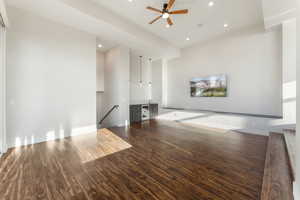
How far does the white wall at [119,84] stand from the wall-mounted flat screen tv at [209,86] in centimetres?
352

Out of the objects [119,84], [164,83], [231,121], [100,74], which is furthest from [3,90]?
[231,121]

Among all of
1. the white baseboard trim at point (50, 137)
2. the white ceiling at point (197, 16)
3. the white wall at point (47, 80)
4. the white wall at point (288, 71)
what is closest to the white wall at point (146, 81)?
the white ceiling at point (197, 16)

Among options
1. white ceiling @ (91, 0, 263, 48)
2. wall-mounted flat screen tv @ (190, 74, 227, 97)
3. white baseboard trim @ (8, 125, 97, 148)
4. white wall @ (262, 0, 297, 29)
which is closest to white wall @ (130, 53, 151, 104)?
white ceiling @ (91, 0, 263, 48)

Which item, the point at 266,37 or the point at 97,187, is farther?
the point at 266,37

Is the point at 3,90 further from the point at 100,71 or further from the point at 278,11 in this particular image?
the point at 278,11

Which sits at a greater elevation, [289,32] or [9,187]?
[289,32]

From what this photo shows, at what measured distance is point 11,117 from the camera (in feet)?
10.8

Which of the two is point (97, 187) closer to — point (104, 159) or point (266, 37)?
point (104, 159)

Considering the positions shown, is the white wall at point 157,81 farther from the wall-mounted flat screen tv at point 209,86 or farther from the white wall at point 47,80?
the white wall at point 47,80

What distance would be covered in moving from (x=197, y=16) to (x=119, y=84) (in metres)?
4.10

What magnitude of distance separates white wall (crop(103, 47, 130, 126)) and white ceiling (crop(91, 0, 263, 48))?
67.1 inches

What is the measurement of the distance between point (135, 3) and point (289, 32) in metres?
4.99

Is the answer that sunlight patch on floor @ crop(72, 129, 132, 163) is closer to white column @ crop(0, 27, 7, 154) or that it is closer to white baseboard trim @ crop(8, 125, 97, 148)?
white baseboard trim @ crop(8, 125, 97, 148)

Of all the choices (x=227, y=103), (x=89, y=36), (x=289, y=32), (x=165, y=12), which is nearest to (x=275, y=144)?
(x=227, y=103)
